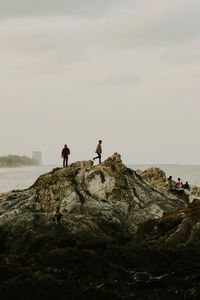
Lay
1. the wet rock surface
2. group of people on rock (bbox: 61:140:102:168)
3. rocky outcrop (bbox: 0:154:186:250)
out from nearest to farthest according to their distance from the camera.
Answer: the wet rock surface → rocky outcrop (bbox: 0:154:186:250) → group of people on rock (bbox: 61:140:102:168)

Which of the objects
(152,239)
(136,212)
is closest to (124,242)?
(152,239)

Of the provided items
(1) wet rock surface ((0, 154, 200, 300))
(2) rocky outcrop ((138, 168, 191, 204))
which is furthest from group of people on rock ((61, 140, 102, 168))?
(2) rocky outcrop ((138, 168, 191, 204))

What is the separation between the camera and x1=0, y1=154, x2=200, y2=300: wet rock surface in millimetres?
18031

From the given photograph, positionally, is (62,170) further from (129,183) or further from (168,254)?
(168,254)

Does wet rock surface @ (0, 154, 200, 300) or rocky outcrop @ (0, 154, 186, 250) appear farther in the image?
rocky outcrop @ (0, 154, 186, 250)

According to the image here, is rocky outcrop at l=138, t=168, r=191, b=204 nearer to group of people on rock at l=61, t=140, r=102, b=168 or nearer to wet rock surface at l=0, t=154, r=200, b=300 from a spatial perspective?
wet rock surface at l=0, t=154, r=200, b=300

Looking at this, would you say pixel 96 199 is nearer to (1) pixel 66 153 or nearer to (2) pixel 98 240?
(1) pixel 66 153

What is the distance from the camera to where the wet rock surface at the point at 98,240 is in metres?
18.0

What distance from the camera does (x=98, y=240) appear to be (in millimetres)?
25438

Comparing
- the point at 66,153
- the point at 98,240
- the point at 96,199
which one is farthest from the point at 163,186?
the point at 98,240

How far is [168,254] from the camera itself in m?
21.3

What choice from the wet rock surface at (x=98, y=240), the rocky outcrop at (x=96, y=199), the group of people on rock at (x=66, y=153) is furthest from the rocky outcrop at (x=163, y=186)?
the group of people on rock at (x=66, y=153)

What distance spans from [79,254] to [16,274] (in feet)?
9.20

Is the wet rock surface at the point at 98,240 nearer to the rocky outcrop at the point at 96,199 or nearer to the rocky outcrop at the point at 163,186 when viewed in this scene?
the rocky outcrop at the point at 96,199
